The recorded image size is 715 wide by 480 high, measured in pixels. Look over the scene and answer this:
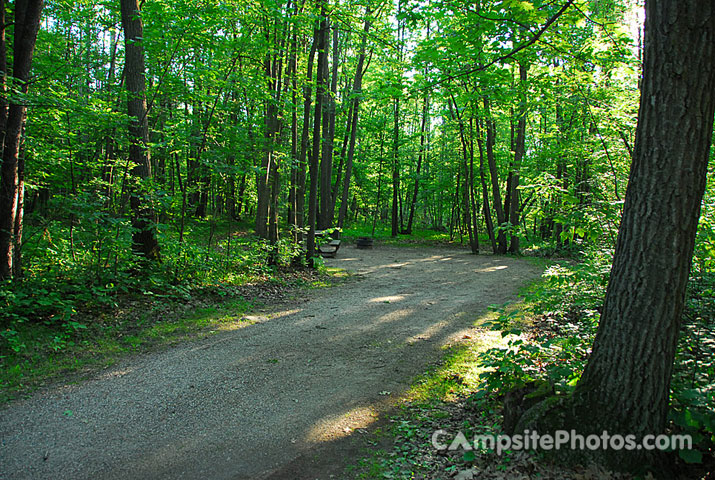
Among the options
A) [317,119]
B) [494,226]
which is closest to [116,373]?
[494,226]

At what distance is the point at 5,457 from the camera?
115 inches

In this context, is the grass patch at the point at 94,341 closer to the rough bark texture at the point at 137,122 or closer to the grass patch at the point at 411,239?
the rough bark texture at the point at 137,122

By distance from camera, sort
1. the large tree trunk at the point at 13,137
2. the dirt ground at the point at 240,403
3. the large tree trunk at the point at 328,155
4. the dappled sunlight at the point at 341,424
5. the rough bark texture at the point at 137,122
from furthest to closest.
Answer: the large tree trunk at the point at 328,155 → the rough bark texture at the point at 137,122 → the large tree trunk at the point at 13,137 → the dappled sunlight at the point at 341,424 → the dirt ground at the point at 240,403

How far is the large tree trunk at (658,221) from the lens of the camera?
92.7 inches

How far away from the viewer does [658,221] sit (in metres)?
2.43

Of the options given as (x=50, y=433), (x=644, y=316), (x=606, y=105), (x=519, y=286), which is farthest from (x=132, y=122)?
(x=519, y=286)

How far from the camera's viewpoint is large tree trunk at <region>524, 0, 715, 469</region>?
2.35m

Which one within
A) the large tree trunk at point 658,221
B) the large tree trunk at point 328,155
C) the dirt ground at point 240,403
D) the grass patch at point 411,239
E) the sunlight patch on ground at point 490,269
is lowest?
the dirt ground at point 240,403

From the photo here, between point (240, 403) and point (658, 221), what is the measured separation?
376 centimetres

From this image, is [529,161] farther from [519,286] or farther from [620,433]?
[620,433]

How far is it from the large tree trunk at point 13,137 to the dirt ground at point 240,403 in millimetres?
2701

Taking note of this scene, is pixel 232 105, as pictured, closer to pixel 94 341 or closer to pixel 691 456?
pixel 94 341

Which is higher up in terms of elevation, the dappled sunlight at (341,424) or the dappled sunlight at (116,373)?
the dappled sunlight at (116,373)

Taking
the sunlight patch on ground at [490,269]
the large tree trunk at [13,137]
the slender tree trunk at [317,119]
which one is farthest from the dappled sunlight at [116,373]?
the sunlight patch on ground at [490,269]
